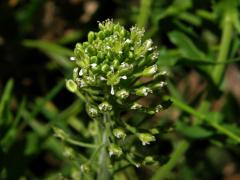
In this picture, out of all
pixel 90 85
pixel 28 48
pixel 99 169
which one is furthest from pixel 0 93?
pixel 90 85

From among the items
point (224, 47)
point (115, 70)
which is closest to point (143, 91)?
point (115, 70)

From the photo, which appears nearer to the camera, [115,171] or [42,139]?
[115,171]

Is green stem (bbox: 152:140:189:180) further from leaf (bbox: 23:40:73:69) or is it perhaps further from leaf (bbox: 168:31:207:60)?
leaf (bbox: 23:40:73:69)

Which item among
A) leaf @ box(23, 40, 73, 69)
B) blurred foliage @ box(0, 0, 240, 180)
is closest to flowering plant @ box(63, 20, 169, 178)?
blurred foliage @ box(0, 0, 240, 180)

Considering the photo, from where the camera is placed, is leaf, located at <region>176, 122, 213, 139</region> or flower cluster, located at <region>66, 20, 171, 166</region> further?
leaf, located at <region>176, 122, 213, 139</region>

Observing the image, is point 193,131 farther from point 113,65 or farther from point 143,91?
point 113,65

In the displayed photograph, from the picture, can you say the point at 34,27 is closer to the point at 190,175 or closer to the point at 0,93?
the point at 0,93

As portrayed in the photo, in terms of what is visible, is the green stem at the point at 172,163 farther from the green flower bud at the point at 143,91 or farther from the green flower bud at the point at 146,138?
the green flower bud at the point at 143,91
